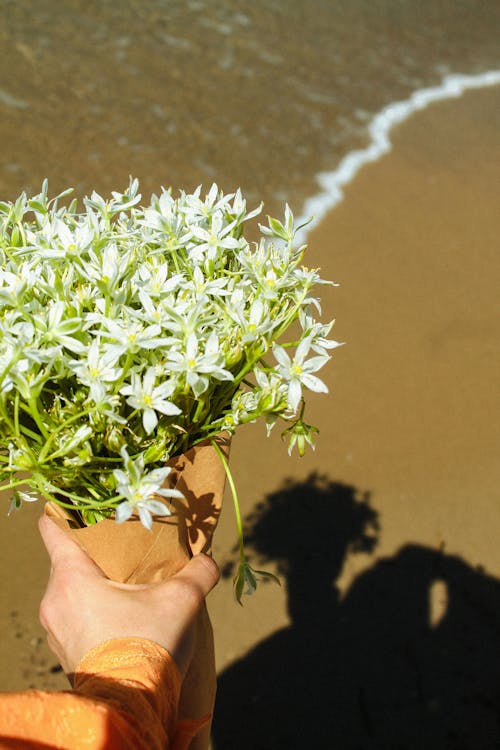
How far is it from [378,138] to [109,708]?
5881 mm

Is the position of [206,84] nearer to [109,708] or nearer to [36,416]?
[36,416]

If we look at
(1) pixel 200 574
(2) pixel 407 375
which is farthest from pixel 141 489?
(2) pixel 407 375

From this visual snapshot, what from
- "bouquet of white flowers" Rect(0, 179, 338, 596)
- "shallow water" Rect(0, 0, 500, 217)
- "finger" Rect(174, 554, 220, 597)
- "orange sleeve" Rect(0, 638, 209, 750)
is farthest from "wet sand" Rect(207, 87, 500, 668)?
"bouquet of white flowers" Rect(0, 179, 338, 596)

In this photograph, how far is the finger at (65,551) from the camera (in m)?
1.57

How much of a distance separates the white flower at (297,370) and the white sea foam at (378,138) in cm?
364

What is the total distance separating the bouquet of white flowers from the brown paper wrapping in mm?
40

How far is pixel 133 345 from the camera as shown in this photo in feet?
4.23

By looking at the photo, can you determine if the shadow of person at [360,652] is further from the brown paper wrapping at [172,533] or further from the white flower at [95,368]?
the white flower at [95,368]

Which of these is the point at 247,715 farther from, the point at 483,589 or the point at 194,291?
the point at 194,291

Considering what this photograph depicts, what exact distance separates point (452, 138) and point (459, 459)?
11.4 ft

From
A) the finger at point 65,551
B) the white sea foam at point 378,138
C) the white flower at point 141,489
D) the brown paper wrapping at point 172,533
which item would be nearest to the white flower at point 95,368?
the white flower at point 141,489

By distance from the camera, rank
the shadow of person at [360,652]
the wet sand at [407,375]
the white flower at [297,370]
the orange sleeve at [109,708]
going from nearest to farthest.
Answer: the orange sleeve at [109,708], the white flower at [297,370], the shadow of person at [360,652], the wet sand at [407,375]

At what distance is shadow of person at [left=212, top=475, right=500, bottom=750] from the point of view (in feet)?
9.63

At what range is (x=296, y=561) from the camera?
11.2 feet
